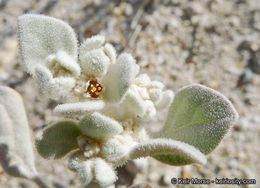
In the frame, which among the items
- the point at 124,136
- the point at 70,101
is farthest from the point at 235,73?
the point at 70,101

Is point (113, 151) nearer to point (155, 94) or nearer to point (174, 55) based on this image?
point (155, 94)

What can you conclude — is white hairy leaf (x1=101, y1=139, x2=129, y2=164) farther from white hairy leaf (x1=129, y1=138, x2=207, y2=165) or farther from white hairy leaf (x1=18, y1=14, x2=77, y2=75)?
white hairy leaf (x1=18, y1=14, x2=77, y2=75)

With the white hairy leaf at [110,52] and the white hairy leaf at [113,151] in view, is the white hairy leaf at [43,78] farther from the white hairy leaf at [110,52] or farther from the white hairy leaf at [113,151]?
the white hairy leaf at [113,151]

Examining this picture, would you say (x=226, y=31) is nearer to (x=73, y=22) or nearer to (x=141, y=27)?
(x=141, y=27)

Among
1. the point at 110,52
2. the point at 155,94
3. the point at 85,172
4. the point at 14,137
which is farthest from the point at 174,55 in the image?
the point at 85,172

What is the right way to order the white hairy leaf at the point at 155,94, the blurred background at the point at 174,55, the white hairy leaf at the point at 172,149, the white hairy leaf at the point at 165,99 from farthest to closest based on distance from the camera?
the blurred background at the point at 174,55, the white hairy leaf at the point at 165,99, the white hairy leaf at the point at 155,94, the white hairy leaf at the point at 172,149

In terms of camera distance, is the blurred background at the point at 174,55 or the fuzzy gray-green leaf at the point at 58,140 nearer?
the fuzzy gray-green leaf at the point at 58,140

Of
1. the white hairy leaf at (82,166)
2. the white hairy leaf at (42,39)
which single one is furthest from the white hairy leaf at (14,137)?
the white hairy leaf at (82,166)
